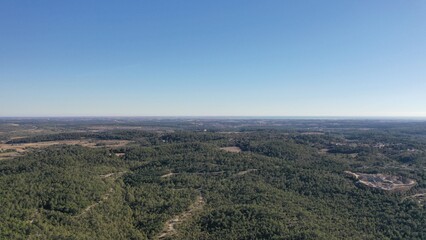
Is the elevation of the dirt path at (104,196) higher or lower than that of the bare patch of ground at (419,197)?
higher

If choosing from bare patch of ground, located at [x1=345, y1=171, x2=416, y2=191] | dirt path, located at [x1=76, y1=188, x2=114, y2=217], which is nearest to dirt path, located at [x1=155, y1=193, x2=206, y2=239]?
dirt path, located at [x1=76, y1=188, x2=114, y2=217]

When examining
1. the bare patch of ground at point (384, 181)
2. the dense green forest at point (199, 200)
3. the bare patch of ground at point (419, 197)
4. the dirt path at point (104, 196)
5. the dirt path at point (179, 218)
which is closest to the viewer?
the dense green forest at point (199, 200)

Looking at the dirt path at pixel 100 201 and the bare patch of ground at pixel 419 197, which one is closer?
the dirt path at pixel 100 201

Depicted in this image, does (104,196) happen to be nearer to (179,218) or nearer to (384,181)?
(179,218)

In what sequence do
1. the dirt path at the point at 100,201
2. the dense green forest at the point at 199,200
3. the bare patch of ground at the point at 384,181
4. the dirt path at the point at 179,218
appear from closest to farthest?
1. the dense green forest at the point at 199,200
2. the dirt path at the point at 179,218
3. the dirt path at the point at 100,201
4. the bare patch of ground at the point at 384,181

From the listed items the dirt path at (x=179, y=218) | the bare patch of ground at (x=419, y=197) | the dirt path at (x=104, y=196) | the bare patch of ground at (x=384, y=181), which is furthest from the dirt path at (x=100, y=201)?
the bare patch of ground at (x=419, y=197)

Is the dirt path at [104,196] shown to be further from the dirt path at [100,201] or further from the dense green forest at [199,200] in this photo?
the dense green forest at [199,200]

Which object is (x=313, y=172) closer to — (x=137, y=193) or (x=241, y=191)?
(x=241, y=191)

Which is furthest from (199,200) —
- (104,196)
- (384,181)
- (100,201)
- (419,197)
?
(419,197)
